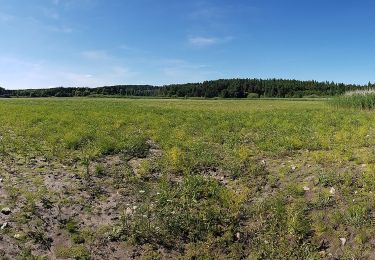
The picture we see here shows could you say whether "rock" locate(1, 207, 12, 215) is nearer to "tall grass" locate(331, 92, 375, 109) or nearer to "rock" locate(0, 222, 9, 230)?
"rock" locate(0, 222, 9, 230)

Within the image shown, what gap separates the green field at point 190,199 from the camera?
25.0 ft

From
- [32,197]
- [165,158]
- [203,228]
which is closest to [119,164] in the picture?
[165,158]

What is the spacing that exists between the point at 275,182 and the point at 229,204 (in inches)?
81.1

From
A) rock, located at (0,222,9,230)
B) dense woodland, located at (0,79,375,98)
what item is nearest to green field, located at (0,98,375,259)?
rock, located at (0,222,9,230)

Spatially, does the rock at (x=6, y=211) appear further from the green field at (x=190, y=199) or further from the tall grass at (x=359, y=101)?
the tall grass at (x=359, y=101)

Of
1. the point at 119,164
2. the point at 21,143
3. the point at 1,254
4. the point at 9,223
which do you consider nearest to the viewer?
the point at 1,254

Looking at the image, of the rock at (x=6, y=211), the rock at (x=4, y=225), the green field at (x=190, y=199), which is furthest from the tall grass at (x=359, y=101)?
the rock at (x=4, y=225)

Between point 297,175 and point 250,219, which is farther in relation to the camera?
point 297,175

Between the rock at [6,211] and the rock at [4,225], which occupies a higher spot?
the rock at [6,211]

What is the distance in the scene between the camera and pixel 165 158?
1300 cm

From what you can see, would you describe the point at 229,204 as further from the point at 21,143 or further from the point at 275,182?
the point at 21,143

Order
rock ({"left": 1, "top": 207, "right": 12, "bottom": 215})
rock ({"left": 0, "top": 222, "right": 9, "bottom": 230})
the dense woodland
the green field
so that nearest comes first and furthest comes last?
the green field → rock ({"left": 0, "top": 222, "right": 9, "bottom": 230}) → rock ({"left": 1, "top": 207, "right": 12, "bottom": 215}) → the dense woodland

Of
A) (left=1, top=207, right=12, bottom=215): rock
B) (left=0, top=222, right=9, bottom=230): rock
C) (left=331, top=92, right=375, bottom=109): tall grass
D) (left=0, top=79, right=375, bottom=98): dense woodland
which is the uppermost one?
(left=0, top=79, right=375, bottom=98): dense woodland

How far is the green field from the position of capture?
7617 mm
